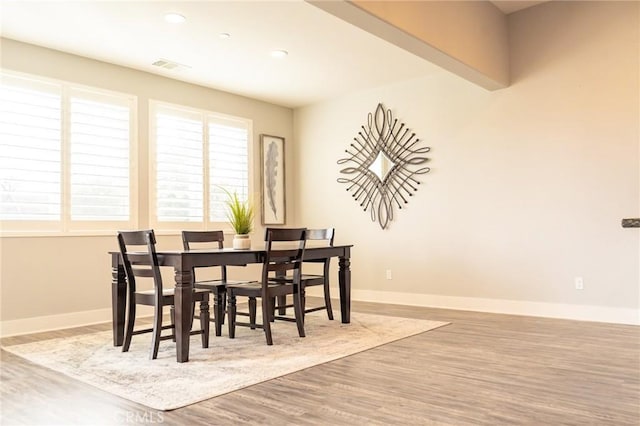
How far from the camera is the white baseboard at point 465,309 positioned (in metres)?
4.37

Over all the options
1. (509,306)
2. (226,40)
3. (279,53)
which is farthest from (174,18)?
(509,306)

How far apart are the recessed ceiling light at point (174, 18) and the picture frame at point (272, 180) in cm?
Answer: 265

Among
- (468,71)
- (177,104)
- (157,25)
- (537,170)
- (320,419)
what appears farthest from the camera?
(177,104)

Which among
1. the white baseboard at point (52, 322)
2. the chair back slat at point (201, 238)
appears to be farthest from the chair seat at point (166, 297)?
the white baseboard at point (52, 322)

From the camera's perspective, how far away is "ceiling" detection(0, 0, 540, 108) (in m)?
3.95

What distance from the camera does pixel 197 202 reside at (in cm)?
593

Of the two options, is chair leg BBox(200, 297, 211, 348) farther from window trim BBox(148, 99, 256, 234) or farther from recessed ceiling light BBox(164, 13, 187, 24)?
recessed ceiling light BBox(164, 13, 187, 24)

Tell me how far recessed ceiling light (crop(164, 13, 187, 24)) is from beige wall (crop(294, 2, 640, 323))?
109 inches

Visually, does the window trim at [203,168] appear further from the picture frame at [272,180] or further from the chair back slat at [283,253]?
the chair back slat at [283,253]

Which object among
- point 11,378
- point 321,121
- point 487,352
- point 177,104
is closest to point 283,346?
point 487,352

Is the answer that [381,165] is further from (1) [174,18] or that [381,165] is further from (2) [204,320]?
(2) [204,320]

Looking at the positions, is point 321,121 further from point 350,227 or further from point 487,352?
point 487,352

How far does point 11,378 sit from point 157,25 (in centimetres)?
287

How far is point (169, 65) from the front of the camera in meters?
5.22
